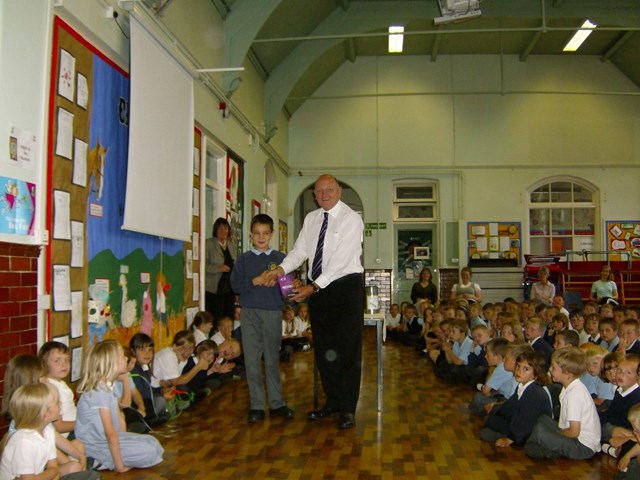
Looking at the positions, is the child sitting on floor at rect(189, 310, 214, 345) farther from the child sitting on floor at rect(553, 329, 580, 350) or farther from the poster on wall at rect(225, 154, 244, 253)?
the child sitting on floor at rect(553, 329, 580, 350)

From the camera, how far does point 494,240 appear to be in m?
13.6

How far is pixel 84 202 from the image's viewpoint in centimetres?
434

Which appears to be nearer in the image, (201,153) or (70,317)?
(70,317)

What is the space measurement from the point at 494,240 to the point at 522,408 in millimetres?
10237

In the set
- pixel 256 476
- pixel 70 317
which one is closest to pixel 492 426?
pixel 256 476

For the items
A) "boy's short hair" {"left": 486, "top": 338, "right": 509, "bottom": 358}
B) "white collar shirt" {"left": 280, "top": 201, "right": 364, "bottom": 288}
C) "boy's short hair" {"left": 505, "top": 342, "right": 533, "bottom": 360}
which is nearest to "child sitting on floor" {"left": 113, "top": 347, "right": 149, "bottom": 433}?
"white collar shirt" {"left": 280, "top": 201, "right": 364, "bottom": 288}

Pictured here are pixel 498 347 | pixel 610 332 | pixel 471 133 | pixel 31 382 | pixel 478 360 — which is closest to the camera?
pixel 31 382

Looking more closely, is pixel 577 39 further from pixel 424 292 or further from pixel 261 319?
pixel 261 319

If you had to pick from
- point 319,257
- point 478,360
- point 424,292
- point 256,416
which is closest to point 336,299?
point 319,257

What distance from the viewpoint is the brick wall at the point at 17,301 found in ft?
11.0

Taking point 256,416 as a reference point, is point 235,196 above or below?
above

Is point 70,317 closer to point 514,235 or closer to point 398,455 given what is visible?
point 398,455

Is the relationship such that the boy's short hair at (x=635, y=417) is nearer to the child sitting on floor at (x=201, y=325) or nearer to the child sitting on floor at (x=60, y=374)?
the child sitting on floor at (x=60, y=374)

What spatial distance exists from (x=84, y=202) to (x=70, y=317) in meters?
0.78
